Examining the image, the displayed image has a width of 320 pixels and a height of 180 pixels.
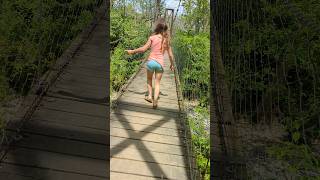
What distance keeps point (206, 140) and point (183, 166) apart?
2.06 ft

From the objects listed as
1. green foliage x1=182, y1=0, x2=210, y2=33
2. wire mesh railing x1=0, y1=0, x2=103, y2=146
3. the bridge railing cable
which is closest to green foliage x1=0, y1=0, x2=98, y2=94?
wire mesh railing x1=0, y1=0, x2=103, y2=146

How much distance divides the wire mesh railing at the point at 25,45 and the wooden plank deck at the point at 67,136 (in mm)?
145

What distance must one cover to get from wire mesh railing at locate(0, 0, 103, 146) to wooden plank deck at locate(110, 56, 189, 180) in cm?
59

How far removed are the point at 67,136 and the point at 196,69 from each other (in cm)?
179

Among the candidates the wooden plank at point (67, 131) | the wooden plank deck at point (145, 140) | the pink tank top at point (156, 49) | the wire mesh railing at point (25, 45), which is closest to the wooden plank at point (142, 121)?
the wooden plank deck at point (145, 140)

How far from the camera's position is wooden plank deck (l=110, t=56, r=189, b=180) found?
2.27 metres

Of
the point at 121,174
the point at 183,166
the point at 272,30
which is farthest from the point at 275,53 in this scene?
the point at 121,174

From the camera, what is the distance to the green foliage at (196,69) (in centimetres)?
382

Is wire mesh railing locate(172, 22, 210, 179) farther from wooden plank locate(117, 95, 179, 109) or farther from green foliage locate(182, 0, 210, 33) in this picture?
green foliage locate(182, 0, 210, 33)

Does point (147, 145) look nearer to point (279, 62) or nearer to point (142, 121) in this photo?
point (142, 121)

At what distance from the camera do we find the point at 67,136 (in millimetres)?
2557

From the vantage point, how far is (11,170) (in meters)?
2.10

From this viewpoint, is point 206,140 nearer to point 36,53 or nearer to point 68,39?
point 36,53

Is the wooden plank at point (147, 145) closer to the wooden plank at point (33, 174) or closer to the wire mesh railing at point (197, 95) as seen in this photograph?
the wire mesh railing at point (197, 95)
